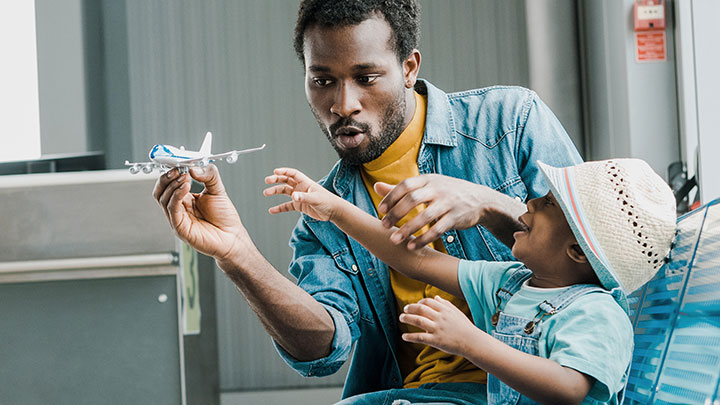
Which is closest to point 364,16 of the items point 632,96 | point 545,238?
point 545,238

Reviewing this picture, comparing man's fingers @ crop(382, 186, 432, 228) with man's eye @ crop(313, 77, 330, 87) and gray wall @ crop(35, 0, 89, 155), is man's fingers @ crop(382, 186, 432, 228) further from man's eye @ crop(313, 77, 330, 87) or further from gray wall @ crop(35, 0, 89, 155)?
gray wall @ crop(35, 0, 89, 155)

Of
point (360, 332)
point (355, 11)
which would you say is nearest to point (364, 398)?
point (360, 332)

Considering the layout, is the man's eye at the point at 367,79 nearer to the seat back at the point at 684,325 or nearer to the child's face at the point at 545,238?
the child's face at the point at 545,238

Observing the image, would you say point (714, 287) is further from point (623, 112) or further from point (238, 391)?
point (238, 391)

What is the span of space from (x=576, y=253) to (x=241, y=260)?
53cm

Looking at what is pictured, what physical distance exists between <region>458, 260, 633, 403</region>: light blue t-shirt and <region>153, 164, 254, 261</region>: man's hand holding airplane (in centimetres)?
46

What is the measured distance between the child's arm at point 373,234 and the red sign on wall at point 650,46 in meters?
1.92

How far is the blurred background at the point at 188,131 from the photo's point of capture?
211 cm

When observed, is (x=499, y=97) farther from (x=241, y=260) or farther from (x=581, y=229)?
(x=241, y=260)

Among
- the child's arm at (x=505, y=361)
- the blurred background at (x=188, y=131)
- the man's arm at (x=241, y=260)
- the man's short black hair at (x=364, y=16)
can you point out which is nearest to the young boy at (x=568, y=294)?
the child's arm at (x=505, y=361)

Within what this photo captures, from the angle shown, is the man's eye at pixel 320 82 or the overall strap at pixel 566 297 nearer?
the overall strap at pixel 566 297

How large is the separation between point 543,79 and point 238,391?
219 cm

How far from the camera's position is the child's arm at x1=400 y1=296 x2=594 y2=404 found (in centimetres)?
90

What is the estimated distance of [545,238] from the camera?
3.54ft
